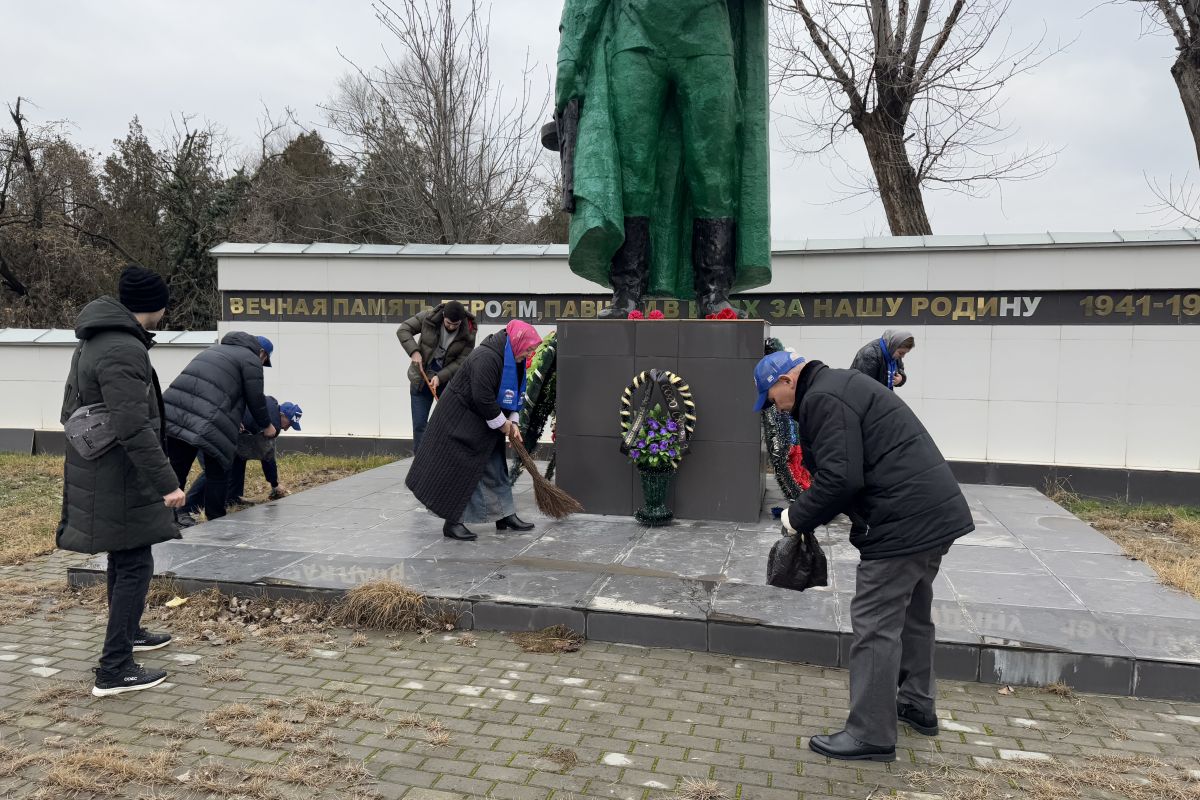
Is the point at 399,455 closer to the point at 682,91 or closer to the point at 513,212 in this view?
the point at 682,91

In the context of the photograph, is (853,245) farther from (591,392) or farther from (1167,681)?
(1167,681)

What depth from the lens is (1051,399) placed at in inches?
348

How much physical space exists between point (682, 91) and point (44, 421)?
927cm

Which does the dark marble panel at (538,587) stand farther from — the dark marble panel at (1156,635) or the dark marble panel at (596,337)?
the dark marble panel at (1156,635)

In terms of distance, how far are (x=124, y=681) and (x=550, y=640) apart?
1.80 metres

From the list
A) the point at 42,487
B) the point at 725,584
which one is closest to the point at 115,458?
the point at 725,584

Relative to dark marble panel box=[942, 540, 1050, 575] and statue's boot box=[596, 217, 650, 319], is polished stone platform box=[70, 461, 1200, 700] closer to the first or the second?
dark marble panel box=[942, 540, 1050, 575]

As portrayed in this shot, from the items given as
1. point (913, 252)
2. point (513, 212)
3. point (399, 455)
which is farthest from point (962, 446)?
point (513, 212)

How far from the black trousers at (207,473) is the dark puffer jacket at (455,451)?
5.52 ft

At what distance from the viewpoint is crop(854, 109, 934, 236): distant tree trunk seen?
47.6 ft

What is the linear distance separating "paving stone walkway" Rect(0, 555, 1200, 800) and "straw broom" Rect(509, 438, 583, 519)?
172 centimetres

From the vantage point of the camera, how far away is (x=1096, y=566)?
16.5 ft

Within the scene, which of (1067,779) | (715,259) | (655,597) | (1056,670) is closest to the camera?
(1067,779)

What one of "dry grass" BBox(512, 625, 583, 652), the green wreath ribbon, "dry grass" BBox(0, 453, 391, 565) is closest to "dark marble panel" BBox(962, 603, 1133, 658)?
"dry grass" BBox(512, 625, 583, 652)
